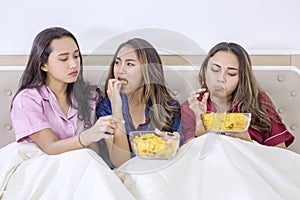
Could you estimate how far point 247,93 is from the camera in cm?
193

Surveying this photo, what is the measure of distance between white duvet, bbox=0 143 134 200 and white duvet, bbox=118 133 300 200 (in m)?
0.08

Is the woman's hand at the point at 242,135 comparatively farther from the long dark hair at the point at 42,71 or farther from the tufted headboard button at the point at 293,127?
the long dark hair at the point at 42,71

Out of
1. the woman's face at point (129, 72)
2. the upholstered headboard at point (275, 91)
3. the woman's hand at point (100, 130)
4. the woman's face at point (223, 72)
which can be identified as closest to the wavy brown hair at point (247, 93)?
the woman's face at point (223, 72)

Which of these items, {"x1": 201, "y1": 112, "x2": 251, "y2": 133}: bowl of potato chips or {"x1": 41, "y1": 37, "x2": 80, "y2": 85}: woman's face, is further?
{"x1": 41, "y1": 37, "x2": 80, "y2": 85}: woman's face

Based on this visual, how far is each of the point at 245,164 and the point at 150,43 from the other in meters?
0.46

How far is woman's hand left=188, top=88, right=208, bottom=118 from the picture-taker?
1.60 metres

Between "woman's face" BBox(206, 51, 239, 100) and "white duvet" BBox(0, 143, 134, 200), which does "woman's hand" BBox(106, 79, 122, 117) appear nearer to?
"white duvet" BBox(0, 143, 134, 200)

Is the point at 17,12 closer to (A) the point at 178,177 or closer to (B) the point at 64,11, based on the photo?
(B) the point at 64,11

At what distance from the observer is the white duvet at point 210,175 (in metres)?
1.38

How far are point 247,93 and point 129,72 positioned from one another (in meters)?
0.57

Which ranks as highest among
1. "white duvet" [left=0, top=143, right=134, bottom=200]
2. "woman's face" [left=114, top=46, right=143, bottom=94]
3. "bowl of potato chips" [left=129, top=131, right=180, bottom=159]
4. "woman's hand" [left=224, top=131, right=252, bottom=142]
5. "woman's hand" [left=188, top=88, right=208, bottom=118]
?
"woman's face" [left=114, top=46, right=143, bottom=94]

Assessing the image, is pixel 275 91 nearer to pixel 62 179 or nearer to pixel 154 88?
pixel 154 88

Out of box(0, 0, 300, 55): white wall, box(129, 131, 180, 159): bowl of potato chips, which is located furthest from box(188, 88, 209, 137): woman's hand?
box(0, 0, 300, 55): white wall

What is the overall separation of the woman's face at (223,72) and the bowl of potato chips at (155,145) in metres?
0.27
